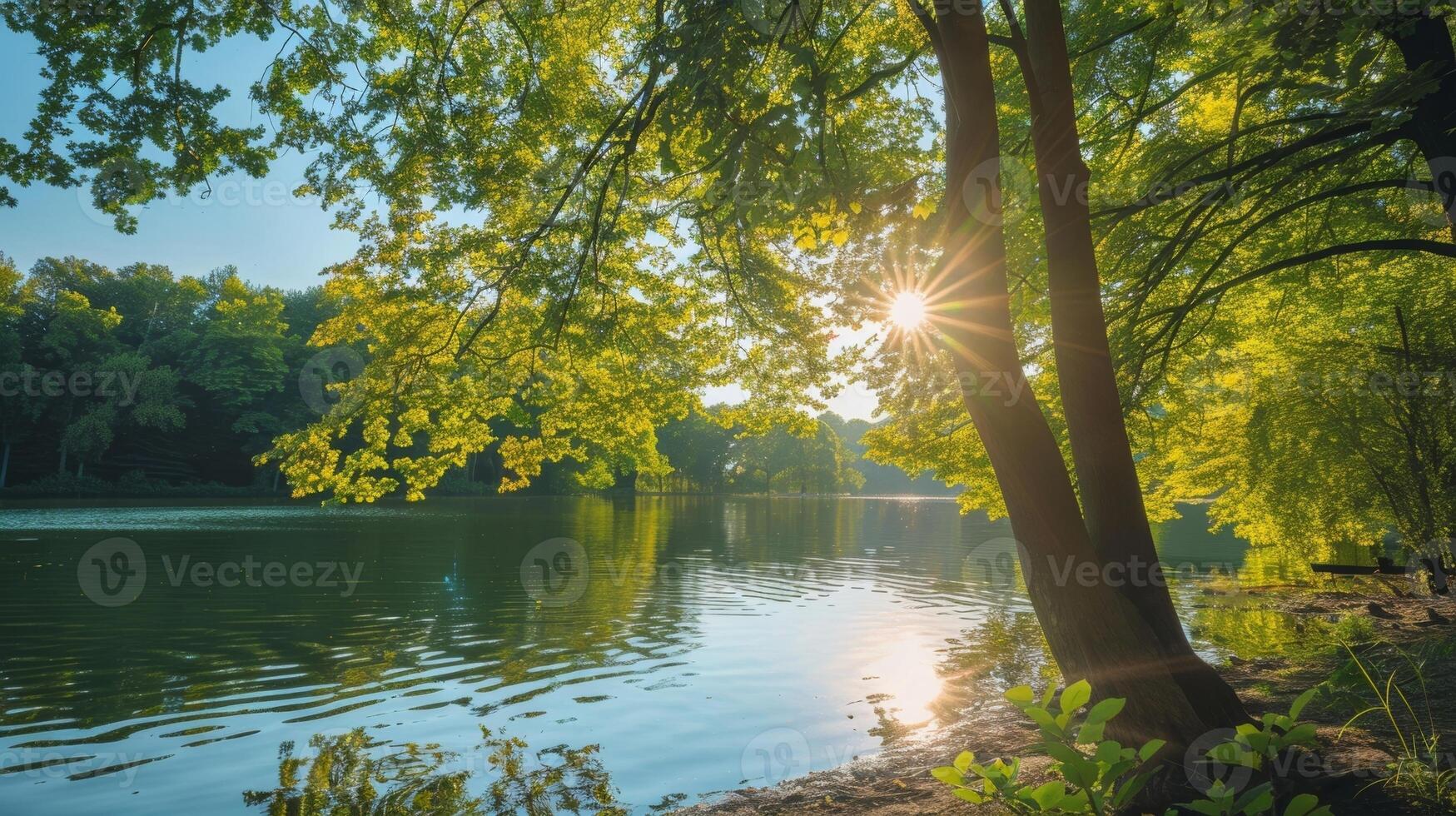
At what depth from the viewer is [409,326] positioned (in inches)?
404

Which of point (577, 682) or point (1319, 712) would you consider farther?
point (577, 682)

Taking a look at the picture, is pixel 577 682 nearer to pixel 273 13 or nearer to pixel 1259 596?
pixel 273 13

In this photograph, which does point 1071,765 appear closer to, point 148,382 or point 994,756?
point 994,756

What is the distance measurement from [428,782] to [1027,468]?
6035 millimetres

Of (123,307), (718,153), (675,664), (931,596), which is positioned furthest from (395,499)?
(718,153)

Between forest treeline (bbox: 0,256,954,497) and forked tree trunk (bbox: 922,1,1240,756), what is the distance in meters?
46.1

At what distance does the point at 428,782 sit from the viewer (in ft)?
24.1

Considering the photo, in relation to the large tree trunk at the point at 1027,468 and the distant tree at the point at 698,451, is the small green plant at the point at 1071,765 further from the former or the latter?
the distant tree at the point at 698,451

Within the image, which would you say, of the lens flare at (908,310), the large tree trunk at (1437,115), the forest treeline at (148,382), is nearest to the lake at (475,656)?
the lens flare at (908,310)

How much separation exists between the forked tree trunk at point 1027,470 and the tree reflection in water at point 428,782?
4.15m

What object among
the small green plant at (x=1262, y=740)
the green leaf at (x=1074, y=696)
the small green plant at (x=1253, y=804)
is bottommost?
the small green plant at (x=1253, y=804)

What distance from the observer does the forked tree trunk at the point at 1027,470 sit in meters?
4.75

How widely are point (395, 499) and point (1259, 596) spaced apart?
2371 inches

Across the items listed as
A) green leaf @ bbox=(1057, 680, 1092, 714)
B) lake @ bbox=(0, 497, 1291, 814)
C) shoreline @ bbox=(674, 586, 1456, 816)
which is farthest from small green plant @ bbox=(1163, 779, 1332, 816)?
lake @ bbox=(0, 497, 1291, 814)
